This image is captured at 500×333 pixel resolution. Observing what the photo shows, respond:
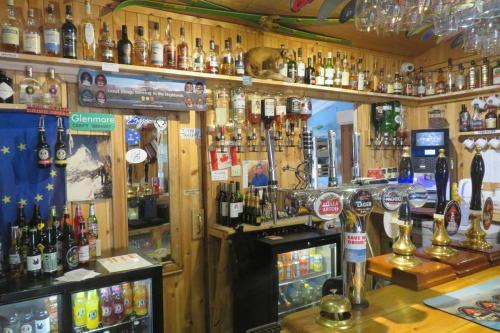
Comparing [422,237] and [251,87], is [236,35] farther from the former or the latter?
[422,237]

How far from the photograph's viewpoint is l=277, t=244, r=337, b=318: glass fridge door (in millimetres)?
3281

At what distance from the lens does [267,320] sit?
9.36 feet

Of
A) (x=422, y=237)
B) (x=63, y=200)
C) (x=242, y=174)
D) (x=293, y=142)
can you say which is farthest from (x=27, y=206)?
(x=422, y=237)

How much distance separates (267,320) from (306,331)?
6.16ft

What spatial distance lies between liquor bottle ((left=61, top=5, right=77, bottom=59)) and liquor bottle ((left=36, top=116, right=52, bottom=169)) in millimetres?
470

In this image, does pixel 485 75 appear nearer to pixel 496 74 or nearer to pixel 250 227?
pixel 496 74

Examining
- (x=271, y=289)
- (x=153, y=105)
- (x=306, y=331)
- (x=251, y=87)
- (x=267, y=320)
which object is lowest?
(x=267, y=320)

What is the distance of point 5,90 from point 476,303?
2727 millimetres

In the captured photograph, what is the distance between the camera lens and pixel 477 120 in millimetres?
4125

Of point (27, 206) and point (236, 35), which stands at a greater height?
point (236, 35)

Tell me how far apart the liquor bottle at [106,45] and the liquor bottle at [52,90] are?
0.36 meters

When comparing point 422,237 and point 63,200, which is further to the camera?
point 422,237

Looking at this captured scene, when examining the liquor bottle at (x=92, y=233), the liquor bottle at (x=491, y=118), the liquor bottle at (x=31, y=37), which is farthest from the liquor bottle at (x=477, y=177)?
the liquor bottle at (x=491, y=118)

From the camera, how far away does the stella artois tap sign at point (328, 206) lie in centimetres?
115
